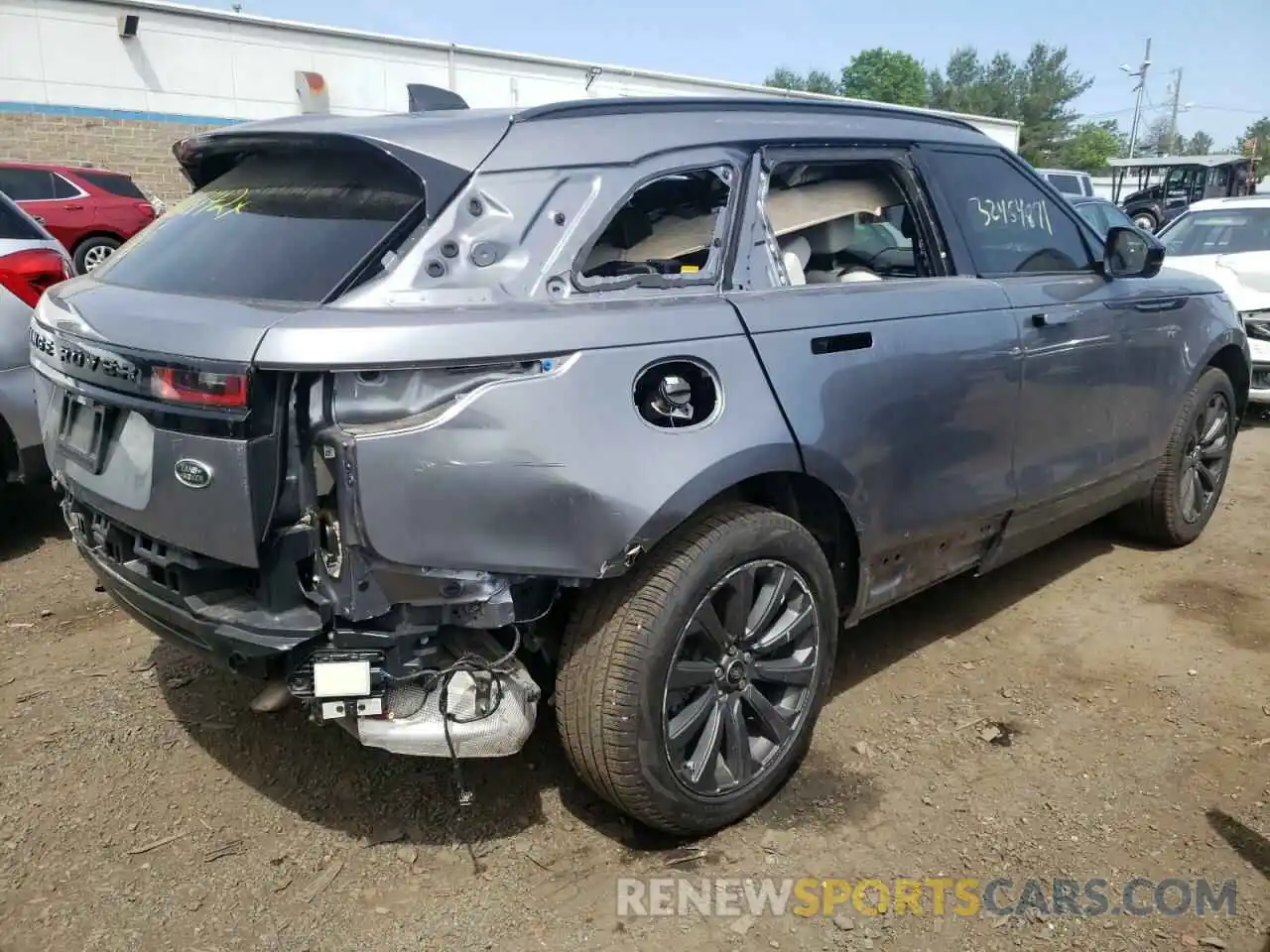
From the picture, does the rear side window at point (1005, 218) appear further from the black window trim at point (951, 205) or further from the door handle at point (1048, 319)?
the door handle at point (1048, 319)

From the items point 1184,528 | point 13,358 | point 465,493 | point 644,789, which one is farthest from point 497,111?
point 1184,528

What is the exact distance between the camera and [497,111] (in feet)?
8.16

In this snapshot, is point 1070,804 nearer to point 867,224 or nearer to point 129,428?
point 867,224

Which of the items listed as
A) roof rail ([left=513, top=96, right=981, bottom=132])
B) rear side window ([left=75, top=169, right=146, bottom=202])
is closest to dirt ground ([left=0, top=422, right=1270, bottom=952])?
roof rail ([left=513, top=96, right=981, bottom=132])

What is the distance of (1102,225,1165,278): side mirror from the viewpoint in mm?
3873

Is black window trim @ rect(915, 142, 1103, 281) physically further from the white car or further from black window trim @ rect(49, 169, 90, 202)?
black window trim @ rect(49, 169, 90, 202)

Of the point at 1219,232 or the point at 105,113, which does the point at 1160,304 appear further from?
the point at 105,113

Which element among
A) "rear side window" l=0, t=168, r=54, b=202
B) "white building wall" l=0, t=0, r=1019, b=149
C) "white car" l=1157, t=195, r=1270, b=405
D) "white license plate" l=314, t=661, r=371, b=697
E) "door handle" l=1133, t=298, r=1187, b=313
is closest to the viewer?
"white license plate" l=314, t=661, r=371, b=697

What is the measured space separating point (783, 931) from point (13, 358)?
402cm

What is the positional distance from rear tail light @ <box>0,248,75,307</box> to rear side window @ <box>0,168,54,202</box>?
334 inches

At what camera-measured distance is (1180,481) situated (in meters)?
4.64

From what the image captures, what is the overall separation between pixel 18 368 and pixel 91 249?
9148mm

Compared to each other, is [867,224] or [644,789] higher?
[867,224]

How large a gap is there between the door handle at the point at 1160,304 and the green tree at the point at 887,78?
8058 cm
